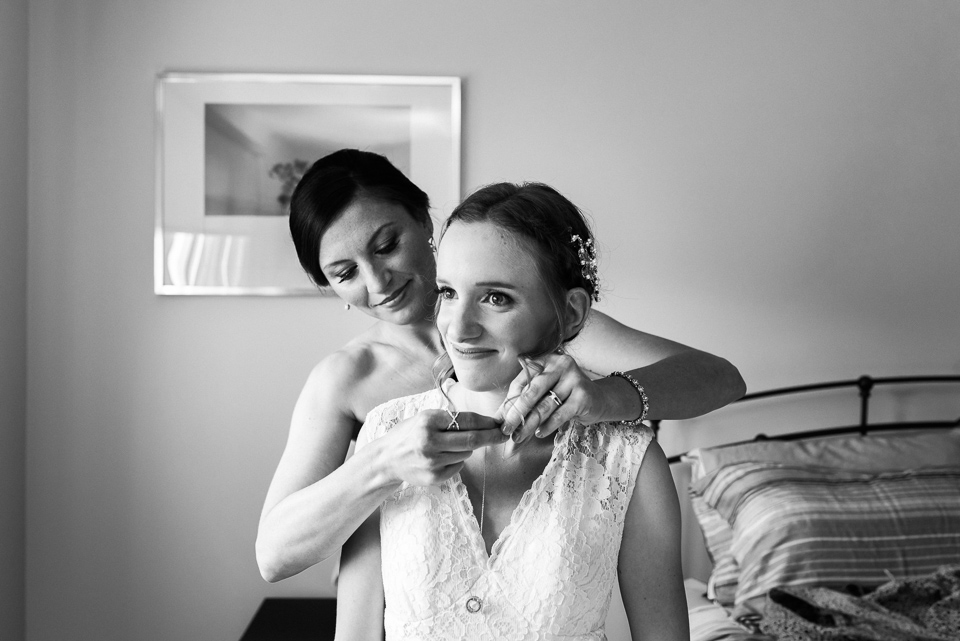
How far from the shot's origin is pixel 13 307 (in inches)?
104

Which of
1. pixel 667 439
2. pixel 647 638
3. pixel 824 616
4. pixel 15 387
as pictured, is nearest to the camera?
pixel 647 638

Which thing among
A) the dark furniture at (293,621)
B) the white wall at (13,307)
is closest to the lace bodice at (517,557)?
the dark furniture at (293,621)

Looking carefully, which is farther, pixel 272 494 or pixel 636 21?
pixel 636 21

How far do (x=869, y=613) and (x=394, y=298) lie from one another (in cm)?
138

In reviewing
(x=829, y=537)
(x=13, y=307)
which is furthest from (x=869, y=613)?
(x=13, y=307)

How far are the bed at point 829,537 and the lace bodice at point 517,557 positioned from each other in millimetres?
948

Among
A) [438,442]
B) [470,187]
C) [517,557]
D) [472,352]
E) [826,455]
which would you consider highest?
[470,187]

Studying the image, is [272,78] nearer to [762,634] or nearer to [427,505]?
[427,505]

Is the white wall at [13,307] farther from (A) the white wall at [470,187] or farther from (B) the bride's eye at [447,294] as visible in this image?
(B) the bride's eye at [447,294]

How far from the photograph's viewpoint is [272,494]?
1.39 metres

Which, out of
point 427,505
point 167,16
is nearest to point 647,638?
point 427,505

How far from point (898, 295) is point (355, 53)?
80.8 inches

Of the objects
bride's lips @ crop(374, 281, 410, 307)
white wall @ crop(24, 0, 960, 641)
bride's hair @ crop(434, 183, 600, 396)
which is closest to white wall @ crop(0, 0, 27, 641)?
white wall @ crop(24, 0, 960, 641)

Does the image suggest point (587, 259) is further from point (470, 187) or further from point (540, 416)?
point (470, 187)
